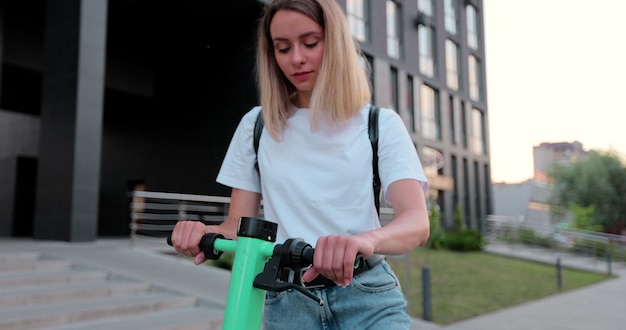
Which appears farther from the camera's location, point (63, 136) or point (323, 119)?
point (63, 136)

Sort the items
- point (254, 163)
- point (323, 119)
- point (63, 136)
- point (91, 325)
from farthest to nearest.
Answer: point (63, 136) → point (91, 325) → point (254, 163) → point (323, 119)

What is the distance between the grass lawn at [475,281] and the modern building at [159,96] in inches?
148

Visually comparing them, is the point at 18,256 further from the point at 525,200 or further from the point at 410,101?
the point at 525,200

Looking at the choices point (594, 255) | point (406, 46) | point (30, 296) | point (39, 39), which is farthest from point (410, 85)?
point (30, 296)

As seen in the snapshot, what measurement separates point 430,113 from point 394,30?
163 inches

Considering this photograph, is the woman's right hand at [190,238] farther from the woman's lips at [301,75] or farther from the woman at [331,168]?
the woman's lips at [301,75]

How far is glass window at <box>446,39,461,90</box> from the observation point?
885 inches

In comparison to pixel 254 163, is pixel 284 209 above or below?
below

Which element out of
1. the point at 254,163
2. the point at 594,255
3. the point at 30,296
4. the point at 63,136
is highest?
the point at 63,136

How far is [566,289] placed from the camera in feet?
35.3

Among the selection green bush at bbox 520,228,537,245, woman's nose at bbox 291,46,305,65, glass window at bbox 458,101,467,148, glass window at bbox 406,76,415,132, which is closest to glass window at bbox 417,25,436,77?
glass window at bbox 406,76,415,132

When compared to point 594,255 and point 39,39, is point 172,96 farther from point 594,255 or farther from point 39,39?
point 594,255

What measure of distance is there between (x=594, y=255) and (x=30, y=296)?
18.6 meters

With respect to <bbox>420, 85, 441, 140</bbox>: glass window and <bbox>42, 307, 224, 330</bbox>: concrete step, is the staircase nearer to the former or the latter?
<bbox>42, 307, 224, 330</bbox>: concrete step
